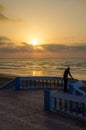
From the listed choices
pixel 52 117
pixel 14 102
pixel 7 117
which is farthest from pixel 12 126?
pixel 14 102

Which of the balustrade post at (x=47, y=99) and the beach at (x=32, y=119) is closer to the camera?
the beach at (x=32, y=119)

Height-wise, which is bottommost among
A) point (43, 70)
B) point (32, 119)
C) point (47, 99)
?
point (32, 119)

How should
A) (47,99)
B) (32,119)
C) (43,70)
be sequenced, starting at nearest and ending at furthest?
1. (32,119)
2. (47,99)
3. (43,70)

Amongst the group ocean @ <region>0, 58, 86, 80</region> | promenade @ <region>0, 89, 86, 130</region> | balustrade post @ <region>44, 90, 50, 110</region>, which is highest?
ocean @ <region>0, 58, 86, 80</region>

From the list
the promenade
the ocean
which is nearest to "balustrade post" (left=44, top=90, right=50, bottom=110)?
the promenade

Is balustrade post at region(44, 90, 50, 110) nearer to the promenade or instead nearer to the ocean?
the promenade

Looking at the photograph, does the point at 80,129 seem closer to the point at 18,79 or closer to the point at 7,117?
the point at 7,117

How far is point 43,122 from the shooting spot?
10195mm

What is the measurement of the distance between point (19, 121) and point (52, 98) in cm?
271

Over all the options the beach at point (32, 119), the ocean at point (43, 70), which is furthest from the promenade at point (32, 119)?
the ocean at point (43, 70)

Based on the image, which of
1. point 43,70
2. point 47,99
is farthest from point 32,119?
point 43,70

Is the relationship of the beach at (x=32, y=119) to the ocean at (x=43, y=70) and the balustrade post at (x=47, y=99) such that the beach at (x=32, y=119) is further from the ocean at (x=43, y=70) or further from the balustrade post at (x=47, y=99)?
the ocean at (x=43, y=70)

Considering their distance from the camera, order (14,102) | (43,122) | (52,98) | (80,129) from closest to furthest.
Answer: (80,129) → (43,122) → (52,98) → (14,102)

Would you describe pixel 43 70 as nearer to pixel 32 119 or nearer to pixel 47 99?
pixel 47 99
